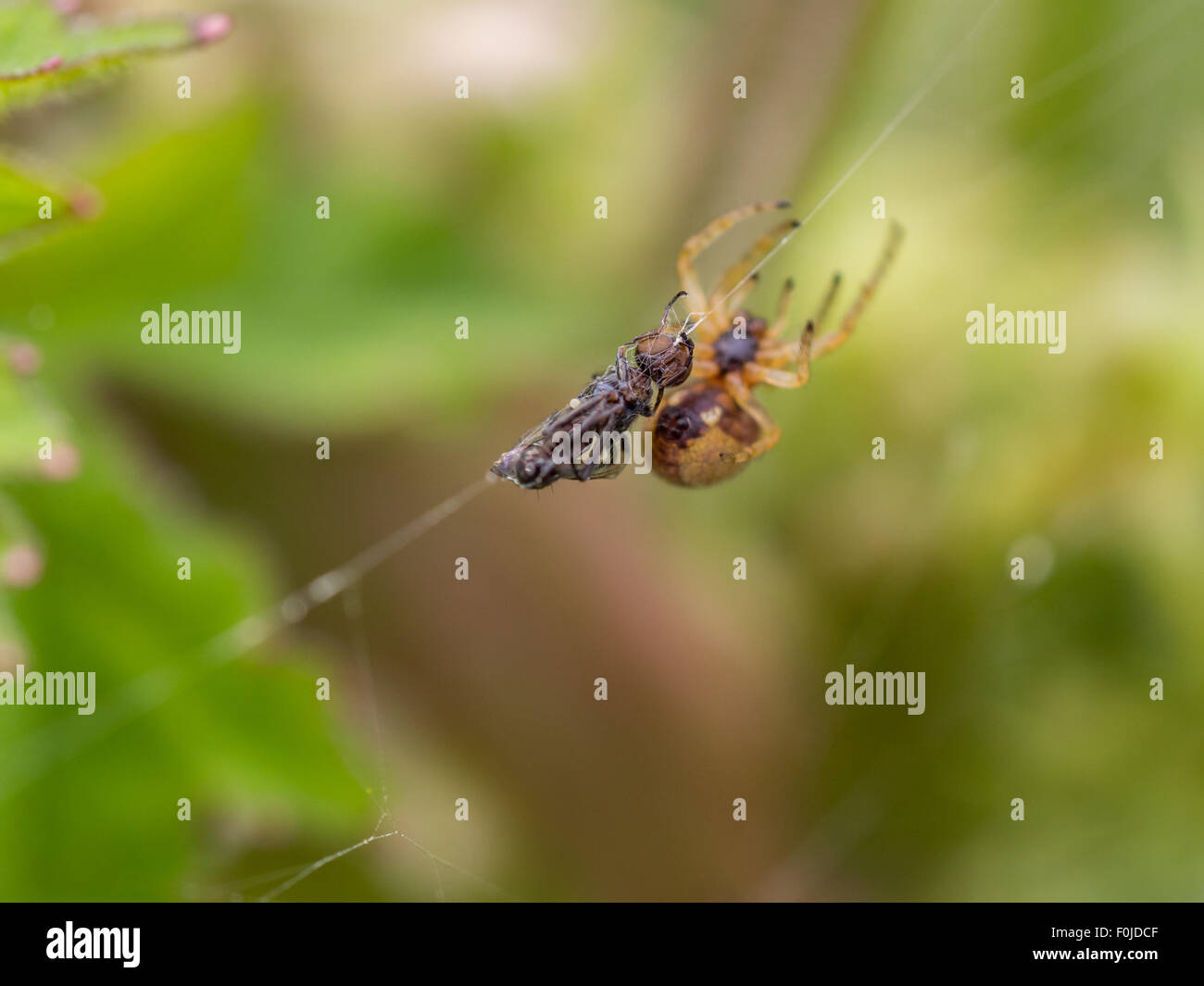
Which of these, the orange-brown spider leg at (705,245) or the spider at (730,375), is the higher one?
the orange-brown spider leg at (705,245)

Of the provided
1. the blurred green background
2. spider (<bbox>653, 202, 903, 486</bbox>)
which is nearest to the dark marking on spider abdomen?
spider (<bbox>653, 202, 903, 486</bbox>)

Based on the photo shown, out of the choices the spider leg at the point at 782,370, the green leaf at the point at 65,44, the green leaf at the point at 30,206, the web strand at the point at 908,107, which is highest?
the web strand at the point at 908,107

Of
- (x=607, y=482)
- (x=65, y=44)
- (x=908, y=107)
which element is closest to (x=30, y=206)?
(x=65, y=44)

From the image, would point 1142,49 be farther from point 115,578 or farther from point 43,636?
point 43,636

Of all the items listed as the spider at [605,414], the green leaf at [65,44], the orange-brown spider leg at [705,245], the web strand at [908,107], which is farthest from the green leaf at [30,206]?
the web strand at [908,107]

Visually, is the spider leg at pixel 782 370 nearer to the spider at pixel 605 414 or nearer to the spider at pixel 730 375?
the spider at pixel 730 375

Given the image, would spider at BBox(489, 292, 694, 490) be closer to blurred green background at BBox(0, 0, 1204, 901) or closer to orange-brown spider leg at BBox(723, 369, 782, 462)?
orange-brown spider leg at BBox(723, 369, 782, 462)

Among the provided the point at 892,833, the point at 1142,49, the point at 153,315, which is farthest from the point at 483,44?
the point at 892,833

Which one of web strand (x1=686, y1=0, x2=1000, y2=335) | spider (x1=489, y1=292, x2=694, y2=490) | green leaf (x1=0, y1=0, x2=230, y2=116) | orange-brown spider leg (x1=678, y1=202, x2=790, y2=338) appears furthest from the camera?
web strand (x1=686, y1=0, x2=1000, y2=335)

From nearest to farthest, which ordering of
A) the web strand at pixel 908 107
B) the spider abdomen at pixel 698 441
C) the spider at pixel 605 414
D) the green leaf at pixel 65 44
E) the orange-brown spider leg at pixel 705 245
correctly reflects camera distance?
the green leaf at pixel 65 44 → the spider at pixel 605 414 → the spider abdomen at pixel 698 441 → the orange-brown spider leg at pixel 705 245 → the web strand at pixel 908 107
